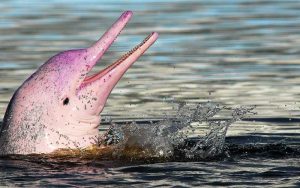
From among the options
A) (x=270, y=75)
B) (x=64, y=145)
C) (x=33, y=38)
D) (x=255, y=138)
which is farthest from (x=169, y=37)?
(x=64, y=145)

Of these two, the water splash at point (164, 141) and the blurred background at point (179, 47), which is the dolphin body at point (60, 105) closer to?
the water splash at point (164, 141)

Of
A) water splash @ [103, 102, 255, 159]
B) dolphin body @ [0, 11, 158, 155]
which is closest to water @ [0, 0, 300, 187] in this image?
water splash @ [103, 102, 255, 159]

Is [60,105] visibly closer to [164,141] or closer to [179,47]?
[164,141]

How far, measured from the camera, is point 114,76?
10.8 meters

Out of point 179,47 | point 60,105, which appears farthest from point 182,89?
point 60,105

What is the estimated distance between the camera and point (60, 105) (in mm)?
10781

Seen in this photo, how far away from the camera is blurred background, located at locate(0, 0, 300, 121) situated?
14.9 metres

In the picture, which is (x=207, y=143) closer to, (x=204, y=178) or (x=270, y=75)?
(x=204, y=178)

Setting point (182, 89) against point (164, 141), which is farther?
point (182, 89)

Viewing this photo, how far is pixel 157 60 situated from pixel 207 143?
719cm

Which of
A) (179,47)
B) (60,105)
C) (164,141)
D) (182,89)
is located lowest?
(164,141)

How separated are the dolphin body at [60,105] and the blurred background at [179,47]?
8.92ft

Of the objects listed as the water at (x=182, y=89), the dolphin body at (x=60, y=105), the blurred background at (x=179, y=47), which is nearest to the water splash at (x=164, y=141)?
the water at (x=182, y=89)

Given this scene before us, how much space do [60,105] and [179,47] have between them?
917cm
